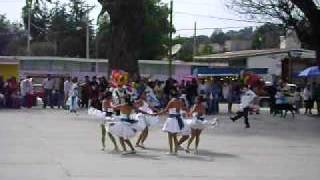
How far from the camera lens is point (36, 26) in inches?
4555

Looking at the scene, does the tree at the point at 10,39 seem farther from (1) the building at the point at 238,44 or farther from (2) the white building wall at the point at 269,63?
(2) the white building wall at the point at 269,63

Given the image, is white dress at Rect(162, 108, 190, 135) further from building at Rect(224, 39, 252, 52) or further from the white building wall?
building at Rect(224, 39, 252, 52)

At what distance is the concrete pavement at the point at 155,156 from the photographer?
13945 mm

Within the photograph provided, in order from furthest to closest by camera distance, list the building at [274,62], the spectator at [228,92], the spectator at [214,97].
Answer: the building at [274,62], the spectator at [228,92], the spectator at [214,97]

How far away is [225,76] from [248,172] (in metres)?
45.6

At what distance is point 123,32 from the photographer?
36.2 meters

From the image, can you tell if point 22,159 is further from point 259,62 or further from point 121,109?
point 259,62

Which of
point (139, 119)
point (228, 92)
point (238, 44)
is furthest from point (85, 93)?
point (238, 44)

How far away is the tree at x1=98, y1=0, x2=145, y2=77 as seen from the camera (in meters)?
35.8

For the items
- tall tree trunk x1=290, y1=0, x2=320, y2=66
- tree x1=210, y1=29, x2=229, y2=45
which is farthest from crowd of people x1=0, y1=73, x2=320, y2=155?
tree x1=210, y1=29, x2=229, y2=45

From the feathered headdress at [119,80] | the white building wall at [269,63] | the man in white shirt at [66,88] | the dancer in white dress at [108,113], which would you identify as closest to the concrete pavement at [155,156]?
the dancer in white dress at [108,113]

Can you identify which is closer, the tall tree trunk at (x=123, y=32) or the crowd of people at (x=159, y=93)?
the crowd of people at (x=159, y=93)

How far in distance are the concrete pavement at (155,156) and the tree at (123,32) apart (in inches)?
372

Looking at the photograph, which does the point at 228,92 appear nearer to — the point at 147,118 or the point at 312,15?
the point at 312,15
